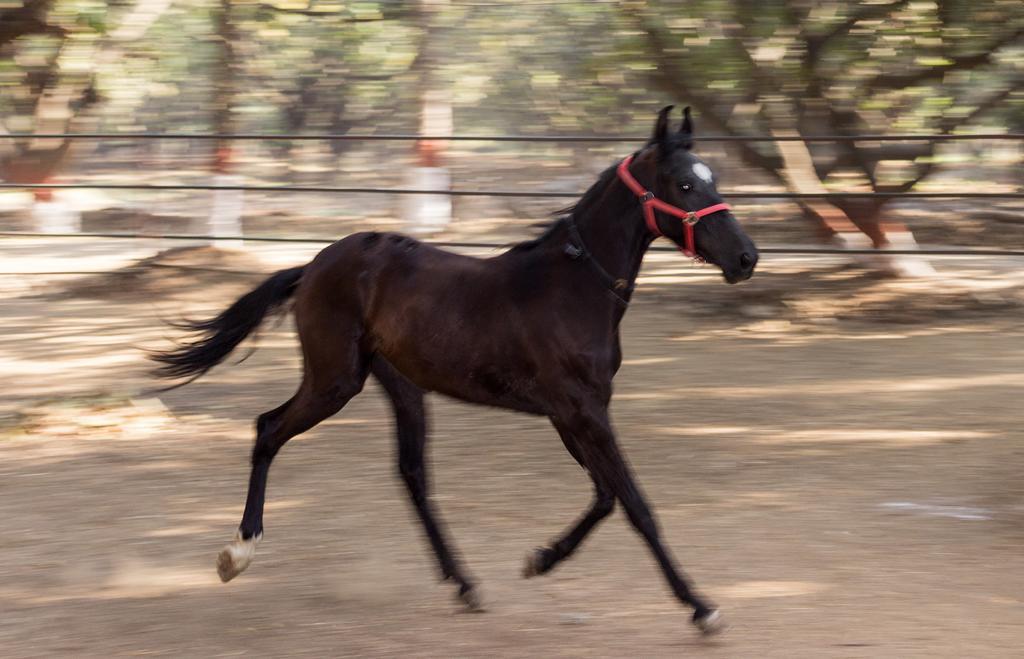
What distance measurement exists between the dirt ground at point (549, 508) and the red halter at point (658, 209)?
1.24 m

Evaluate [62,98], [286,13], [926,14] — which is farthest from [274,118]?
[926,14]

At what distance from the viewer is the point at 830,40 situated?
10.1 metres

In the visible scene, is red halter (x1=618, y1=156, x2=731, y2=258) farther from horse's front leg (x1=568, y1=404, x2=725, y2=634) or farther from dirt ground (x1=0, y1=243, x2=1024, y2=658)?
dirt ground (x1=0, y1=243, x2=1024, y2=658)

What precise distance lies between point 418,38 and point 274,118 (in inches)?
97.0

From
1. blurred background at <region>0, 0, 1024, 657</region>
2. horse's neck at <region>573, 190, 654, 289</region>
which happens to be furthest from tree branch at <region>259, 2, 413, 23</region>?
horse's neck at <region>573, 190, 654, 289</region>

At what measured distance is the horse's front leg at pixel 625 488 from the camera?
148 inches

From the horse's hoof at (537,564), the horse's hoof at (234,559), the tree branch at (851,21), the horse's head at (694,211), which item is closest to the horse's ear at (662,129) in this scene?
the horse's head at (694,211)

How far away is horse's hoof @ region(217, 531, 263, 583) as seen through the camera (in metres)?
4.20

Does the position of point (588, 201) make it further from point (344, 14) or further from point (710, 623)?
point (344, 14)

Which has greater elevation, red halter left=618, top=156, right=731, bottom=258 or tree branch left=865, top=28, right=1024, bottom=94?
red halter left=618, top=156, right=731, bottom=258

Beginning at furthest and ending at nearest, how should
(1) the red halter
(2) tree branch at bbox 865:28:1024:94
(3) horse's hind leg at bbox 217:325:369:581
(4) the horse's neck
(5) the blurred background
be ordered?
(2) tree branch at bbox 865:28:1024:94 < (3) horse's hind leg at bbox 217:325:369:581 < (5) the blurred background < (4) the horse's neck < (1) the red halter

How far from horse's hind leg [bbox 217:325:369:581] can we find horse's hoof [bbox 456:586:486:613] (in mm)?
762

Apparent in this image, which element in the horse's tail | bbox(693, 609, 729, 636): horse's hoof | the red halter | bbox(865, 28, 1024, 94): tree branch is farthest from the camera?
bbox(865, 28, 1024, 94): tree branch

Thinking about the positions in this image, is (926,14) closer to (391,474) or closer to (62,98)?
(391,474)
